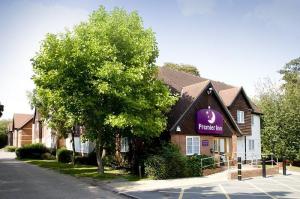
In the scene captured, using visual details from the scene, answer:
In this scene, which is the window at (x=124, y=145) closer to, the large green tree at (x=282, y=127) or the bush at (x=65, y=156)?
the bush at (x=65, y=156)

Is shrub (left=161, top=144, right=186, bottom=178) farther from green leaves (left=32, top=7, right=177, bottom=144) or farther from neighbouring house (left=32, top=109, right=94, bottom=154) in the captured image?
neighbouring house (left=32, top=109, right=94, bottom=154)

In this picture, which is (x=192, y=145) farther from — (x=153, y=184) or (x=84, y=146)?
(x=84, y=146)

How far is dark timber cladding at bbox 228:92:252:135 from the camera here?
125 ft

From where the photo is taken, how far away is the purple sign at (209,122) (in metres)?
30.3

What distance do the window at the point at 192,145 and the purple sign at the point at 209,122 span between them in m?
0.81

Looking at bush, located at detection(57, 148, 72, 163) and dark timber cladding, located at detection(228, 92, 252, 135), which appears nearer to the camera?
dark timber cladding, located at detection(228, 92, 252, 135)

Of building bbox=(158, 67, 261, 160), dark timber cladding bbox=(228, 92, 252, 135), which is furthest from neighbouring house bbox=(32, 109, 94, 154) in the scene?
dark timber cladding bbox=(228, 92, 252, 135)

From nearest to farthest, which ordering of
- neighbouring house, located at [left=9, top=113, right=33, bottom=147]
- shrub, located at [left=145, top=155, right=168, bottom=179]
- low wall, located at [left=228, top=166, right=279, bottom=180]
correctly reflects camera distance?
shrub, located at [left=145, top=155, right=168, bottom=179] < low wall, located at [left=228, top=166, right=279, bottom=180] < neighbouring house, located at [left=9, top=113, right=33, bottom=147]

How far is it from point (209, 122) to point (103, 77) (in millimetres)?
12736

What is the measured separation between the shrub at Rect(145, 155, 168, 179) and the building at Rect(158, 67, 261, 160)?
12.8 feet

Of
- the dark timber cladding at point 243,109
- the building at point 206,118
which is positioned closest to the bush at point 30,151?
the building at point 206,118

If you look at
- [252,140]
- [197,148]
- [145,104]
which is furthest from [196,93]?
[252,140]

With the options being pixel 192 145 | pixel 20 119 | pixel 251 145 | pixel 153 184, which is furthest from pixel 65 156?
pixel 20 119

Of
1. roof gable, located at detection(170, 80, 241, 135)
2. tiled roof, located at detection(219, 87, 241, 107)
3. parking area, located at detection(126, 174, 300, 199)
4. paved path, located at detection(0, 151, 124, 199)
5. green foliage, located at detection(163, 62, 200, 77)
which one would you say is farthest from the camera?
green foliage, located at detection(163, 62, 200, 77)
